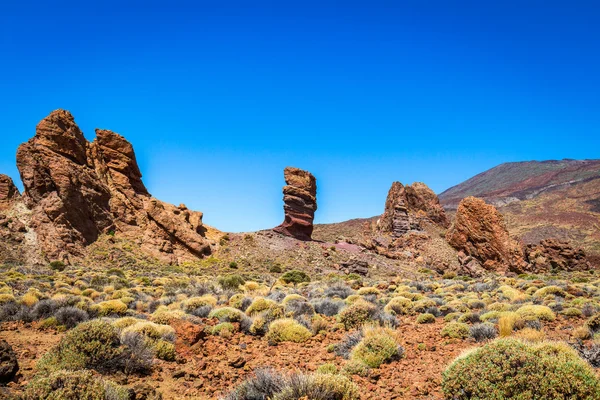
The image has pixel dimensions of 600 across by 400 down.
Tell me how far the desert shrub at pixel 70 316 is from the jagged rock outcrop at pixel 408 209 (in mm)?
45230

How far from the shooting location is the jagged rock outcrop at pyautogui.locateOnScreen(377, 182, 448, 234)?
170ft

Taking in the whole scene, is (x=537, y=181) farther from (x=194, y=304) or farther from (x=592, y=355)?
(x=592, y=355)

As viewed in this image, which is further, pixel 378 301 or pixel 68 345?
pixel 378 301

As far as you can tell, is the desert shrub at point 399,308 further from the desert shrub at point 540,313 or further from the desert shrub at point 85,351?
the desert shrub at point 85,351

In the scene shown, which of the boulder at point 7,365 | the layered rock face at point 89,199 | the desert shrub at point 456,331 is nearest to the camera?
the boulder at point 7,365

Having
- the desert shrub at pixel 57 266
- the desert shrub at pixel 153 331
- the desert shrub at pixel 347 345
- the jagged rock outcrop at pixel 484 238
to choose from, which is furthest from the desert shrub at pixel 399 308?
the jagged rock outcrop at pixel 484 238

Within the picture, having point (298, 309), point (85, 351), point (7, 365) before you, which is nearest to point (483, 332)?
point (298, 309)

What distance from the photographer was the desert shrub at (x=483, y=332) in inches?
348

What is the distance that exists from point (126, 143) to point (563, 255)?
48371mm

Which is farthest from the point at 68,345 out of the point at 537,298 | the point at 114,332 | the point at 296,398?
the point at 537,298

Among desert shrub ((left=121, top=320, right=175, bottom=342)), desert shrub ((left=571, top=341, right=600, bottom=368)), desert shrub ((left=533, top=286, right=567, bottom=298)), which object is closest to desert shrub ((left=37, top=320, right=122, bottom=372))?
desert shrub ((left=121, top=320, right=175, bottom=342))

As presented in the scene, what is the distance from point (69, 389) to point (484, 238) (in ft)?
147

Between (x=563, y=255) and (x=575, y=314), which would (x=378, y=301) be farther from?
(x=563, y=255)

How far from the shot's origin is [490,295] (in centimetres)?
1678
